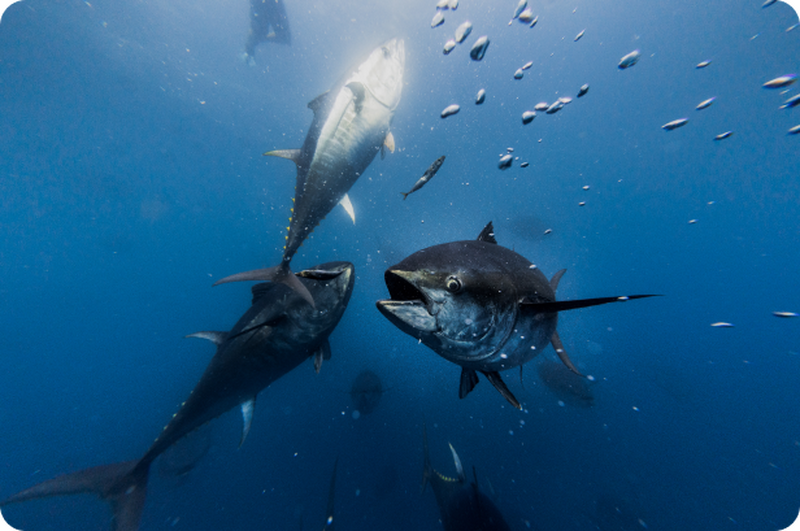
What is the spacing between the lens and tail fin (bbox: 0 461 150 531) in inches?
128

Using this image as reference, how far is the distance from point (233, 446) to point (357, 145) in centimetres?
1373

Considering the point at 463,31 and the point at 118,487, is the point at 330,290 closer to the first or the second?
the point at 463,31

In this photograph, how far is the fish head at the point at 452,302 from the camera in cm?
126

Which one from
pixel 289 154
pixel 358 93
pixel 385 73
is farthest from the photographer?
pixel 289 154

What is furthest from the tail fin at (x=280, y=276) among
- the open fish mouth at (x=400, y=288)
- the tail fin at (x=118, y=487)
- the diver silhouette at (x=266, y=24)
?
the diver silhouette at (x=266, y=24)

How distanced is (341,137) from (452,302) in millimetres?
2544

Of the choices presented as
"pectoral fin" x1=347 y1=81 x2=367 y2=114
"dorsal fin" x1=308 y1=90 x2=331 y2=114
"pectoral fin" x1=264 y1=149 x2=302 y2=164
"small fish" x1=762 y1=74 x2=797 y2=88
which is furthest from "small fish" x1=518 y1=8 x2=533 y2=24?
"pectoral fin" x1=264 y1=149 x2=302 y2=164

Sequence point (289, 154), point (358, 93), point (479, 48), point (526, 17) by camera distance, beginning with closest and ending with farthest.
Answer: point (479, 48) → point (526, 17) → point (358, 93) → point (289, 154)

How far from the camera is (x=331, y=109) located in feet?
9.66

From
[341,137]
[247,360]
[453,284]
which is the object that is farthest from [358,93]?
[247,360]

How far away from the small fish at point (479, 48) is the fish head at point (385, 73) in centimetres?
101

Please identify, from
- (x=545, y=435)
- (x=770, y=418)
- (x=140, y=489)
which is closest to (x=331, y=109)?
(x=140, y=489)

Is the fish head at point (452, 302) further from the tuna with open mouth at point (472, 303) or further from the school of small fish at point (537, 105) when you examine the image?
the school of small fish at point (537, 105)

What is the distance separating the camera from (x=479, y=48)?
2.70m
